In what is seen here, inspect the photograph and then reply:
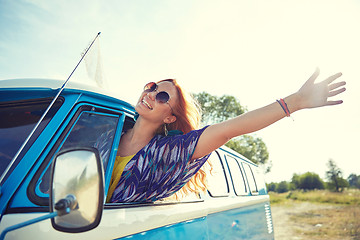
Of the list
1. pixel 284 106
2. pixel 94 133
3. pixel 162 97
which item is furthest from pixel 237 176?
pixel 94 133

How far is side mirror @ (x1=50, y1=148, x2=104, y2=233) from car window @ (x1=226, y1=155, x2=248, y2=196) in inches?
136

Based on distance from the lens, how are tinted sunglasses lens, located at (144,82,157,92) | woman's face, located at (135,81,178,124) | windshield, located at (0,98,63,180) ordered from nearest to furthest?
windshield, located at (0,98,63,180) → woman's face, located at (135,81,178,124) → tinted sunglasses lens, located at (144,82,157,92)

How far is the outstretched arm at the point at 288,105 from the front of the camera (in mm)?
1664

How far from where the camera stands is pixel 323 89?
1.67 metres

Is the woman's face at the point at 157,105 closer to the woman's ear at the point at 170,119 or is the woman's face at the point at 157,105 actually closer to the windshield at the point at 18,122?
the woman's ear at the point at 170,119

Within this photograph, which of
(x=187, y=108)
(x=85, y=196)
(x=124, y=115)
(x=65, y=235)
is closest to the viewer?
(x=85, y=196)

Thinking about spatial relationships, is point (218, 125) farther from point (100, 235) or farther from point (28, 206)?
point (28, 206)

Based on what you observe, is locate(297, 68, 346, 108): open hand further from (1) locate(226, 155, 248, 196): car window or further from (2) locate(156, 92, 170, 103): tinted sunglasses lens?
(1) locate(226, 155, 248, 196): car window

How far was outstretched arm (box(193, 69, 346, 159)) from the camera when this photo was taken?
5.46 ft

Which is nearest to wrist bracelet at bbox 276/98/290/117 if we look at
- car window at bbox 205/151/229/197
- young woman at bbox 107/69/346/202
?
young woman at bbox 107/69/346/202

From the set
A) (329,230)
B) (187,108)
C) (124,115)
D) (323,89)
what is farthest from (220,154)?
(329,230)

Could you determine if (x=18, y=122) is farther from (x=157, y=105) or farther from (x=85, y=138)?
(x=157, y=105)

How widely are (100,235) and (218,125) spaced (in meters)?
0.93

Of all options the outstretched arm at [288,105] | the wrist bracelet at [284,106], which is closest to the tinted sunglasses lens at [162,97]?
the outstretched arm at [288,105]
